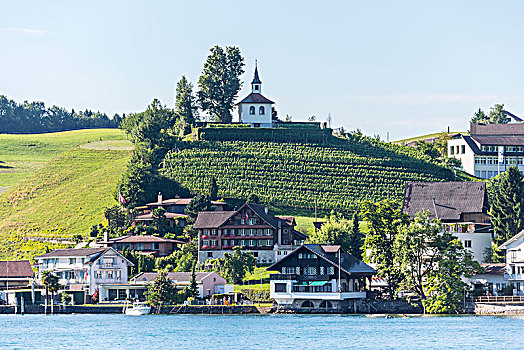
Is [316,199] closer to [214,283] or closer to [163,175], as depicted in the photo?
[163,175]

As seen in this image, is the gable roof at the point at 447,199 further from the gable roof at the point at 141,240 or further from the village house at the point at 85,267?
the village house at the point at 85,267

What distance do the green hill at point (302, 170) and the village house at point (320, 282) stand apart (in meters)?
47.1

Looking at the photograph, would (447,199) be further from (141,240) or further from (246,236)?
(141,240)

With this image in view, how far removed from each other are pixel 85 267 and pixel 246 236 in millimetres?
20244

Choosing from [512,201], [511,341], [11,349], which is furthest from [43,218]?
[511,341]

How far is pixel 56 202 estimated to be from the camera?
6905 inches

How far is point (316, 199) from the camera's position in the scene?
16588cm

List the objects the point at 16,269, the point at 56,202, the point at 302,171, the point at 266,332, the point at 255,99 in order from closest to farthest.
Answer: the point at 266,332 → the point at 16,269 → the point at 302,171 → the point at 56,202 → the point at 255,99

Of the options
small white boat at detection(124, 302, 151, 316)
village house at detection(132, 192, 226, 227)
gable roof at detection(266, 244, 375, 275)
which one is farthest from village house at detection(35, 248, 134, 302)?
gable roof at detection(266, 244, 375, 275)

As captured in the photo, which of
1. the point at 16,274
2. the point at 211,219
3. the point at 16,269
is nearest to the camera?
the point at 16,274

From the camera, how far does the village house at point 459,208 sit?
122438 millimetres

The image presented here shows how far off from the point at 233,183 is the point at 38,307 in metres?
51.2

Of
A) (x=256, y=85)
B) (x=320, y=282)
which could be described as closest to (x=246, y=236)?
(x=320, y=282)

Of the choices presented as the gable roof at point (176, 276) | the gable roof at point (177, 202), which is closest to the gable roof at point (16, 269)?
the gable roof at point (176, 276)
